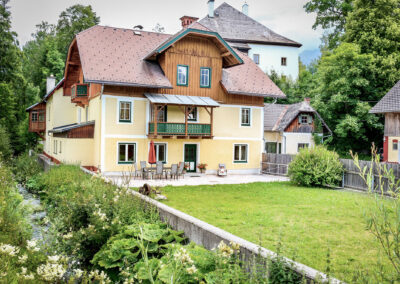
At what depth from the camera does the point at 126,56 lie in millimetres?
22734

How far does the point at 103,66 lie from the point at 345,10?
29.0 m

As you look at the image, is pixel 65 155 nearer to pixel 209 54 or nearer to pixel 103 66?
pixel 103 66

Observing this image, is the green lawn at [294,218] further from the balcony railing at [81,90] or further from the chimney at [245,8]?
the chimney at [245,8]

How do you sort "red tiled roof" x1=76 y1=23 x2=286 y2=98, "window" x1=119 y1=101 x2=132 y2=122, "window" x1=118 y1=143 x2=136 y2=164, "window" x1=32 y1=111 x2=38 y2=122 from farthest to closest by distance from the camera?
1. "window" x1=32 y1=111 x2=38 y2=122
2. "window" x1=118 y1=143 x2=136 y2=164
3. "window" x1=119 y1=101 x2=132 y2=122
4. "red tiled roof" x1=76 y1=23 x2=286 y2=98

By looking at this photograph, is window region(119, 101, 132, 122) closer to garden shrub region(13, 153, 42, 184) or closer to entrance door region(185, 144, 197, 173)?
entrance door region(185, 144, 197, 173)

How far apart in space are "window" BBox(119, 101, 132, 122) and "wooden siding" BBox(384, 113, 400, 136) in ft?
A: 59.1

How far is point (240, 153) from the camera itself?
25531 mm

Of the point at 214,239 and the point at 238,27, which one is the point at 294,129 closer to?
the point at 238,27

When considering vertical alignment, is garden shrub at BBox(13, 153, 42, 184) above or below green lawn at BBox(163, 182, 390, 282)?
above

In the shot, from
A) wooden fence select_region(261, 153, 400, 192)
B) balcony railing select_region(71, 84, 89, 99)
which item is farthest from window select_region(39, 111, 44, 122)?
wooden fence select_region(261, 153, 400, 192)

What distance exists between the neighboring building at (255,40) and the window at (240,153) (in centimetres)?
2017

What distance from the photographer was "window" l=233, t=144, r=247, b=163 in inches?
1001

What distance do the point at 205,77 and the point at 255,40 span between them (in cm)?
2189

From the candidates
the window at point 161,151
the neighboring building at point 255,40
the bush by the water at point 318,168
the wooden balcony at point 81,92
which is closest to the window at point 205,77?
the window at point 161,151
